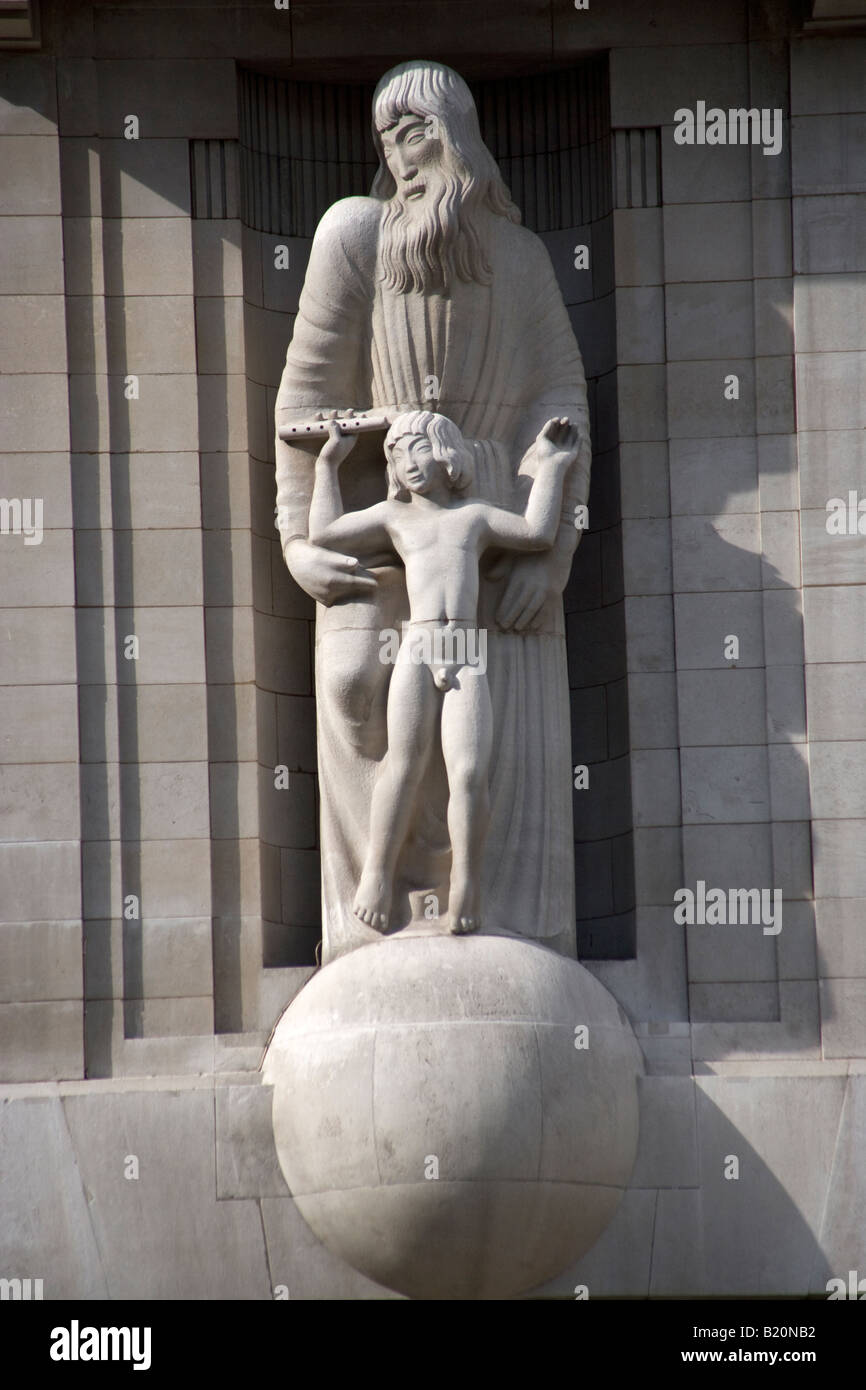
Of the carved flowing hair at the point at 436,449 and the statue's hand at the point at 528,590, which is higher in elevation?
the carved flowing hair at the point at 436,449

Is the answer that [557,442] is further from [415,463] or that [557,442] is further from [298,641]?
[298,641]

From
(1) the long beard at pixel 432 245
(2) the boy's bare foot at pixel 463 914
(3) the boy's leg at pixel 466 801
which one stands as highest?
(1) the long beard at pixel 432 245

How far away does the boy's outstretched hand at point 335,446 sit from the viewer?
60.1ft

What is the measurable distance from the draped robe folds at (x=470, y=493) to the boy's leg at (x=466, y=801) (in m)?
0.23

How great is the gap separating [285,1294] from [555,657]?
417cm

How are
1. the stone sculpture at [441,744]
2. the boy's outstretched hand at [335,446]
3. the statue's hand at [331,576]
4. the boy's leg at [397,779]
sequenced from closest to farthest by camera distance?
the stone sculpture at [441,744], the boy's leg at [397,779], the statue's hand at [331,576], the boy's outstretched hand at [335,446]

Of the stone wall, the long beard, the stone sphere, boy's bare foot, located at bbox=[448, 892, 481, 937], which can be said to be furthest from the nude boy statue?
the long beard

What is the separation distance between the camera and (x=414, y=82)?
1852 centimetres

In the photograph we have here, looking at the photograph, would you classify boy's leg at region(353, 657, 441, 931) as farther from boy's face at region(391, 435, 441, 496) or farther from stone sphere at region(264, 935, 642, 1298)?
boy's face at region(391, 435, 441, 496)

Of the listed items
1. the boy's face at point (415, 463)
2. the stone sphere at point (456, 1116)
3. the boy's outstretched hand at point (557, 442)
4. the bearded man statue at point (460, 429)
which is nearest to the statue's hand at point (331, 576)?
the bearded man statue at point (460, 429)

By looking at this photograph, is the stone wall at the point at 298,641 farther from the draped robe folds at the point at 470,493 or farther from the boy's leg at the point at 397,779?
the boy's leg at the point at 397,779

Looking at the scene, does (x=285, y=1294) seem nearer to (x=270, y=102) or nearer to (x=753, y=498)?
(x=753, y=498)

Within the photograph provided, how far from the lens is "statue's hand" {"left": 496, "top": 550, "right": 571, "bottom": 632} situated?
59.8ft

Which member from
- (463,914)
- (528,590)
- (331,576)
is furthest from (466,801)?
(331,576)
